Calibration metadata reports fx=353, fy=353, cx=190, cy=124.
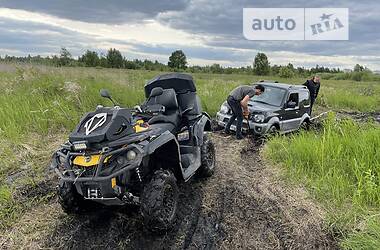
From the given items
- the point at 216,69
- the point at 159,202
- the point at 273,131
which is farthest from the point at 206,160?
the point at 216,69

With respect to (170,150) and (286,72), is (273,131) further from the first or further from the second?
(286,72)

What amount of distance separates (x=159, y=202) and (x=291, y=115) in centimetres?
698

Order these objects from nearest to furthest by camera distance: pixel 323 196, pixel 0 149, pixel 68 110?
1. pixel 323 196
2. pixel 0 149
3. pixel 68 110

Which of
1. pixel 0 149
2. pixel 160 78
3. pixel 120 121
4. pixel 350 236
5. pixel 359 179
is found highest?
pixel 160 78

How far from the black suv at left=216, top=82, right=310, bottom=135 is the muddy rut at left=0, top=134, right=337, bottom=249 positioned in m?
3.69

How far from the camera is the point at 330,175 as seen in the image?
5301 millimetres

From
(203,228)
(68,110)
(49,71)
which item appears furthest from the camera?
(49,71)

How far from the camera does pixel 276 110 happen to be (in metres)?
9.07

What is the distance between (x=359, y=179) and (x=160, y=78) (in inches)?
126

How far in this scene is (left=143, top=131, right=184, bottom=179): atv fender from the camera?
146 inches

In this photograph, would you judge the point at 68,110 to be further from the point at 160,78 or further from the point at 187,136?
the point at 187,136

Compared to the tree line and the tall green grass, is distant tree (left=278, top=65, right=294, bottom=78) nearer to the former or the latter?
the tree line

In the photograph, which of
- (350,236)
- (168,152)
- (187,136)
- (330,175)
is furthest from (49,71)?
(350,236)

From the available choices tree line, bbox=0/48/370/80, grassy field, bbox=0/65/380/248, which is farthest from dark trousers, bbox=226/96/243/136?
tree line, bbox=0/48/370/80
